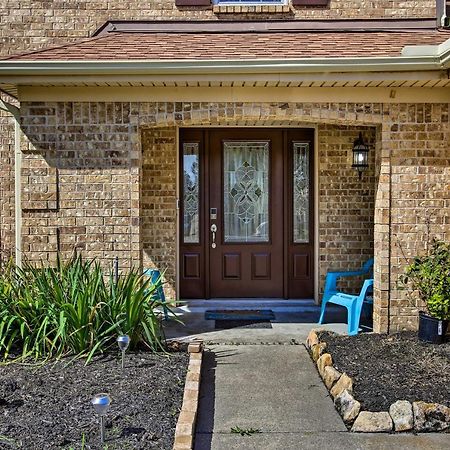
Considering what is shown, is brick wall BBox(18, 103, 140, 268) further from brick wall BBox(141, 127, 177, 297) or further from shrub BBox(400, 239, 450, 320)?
shrub BBox(400, 239, 450, 320)

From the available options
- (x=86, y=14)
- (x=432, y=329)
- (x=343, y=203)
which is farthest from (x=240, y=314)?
(x=86, y=14)

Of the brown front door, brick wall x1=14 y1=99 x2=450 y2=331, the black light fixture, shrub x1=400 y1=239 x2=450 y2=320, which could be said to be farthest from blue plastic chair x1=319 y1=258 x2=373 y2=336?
the black light fixture

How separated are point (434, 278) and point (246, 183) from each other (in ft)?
10.7

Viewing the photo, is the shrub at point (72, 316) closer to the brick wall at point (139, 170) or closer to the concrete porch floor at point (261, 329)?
the concrete porch floor at point (261, 329)

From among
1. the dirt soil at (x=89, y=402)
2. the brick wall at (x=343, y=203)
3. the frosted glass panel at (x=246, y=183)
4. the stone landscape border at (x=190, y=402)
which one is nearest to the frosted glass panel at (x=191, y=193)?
the frosted glass panel at (x=246, y=183)

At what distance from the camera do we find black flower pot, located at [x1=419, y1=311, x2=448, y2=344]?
215 inches

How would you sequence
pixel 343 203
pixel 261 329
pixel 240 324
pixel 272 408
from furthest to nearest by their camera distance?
pixel 343 203
pixel 240 324
pixel 261 329
pixel 272 408

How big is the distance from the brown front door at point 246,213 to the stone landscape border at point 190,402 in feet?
9.07

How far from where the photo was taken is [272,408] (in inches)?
166

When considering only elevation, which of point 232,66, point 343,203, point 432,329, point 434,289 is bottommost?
point 432,329

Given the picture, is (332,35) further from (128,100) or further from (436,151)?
(128,100)

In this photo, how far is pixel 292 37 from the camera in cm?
709

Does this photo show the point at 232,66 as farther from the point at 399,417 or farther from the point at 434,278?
the point at 399,417

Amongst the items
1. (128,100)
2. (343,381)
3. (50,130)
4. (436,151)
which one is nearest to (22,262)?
(50,130)
